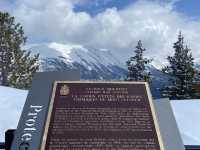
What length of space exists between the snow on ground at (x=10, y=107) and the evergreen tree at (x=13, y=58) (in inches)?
1195

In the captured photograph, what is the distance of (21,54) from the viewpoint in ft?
147

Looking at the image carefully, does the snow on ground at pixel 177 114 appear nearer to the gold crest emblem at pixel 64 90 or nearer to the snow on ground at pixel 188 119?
the snow on ground at pixel 188 119

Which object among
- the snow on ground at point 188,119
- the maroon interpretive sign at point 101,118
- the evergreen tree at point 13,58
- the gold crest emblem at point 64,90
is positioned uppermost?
the evergreen tree at point 13,58

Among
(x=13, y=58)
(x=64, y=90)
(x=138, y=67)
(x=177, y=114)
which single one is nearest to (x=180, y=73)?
(x=138, y=67)

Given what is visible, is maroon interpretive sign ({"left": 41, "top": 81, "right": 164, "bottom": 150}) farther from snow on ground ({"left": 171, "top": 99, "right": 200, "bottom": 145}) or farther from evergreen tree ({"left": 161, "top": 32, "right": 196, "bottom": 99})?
evergreen tree ({"left": 161, "top": 32, "right": 196, "bottom": 99})

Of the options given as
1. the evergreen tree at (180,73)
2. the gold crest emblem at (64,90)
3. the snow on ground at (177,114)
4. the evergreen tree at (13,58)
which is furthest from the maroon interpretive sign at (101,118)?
the evergreen tree at (13,58)

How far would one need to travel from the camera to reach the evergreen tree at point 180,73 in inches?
1489

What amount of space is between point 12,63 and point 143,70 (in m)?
11.8

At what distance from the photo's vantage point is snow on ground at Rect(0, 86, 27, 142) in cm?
1083

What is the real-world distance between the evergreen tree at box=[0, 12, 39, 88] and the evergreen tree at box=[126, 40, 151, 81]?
8.99 m

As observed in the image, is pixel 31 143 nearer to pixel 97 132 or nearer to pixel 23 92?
pixel 97 132

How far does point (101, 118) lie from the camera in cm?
662

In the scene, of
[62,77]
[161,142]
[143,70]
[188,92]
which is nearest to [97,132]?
[161,142]

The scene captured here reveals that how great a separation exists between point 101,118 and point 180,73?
32.2 m
